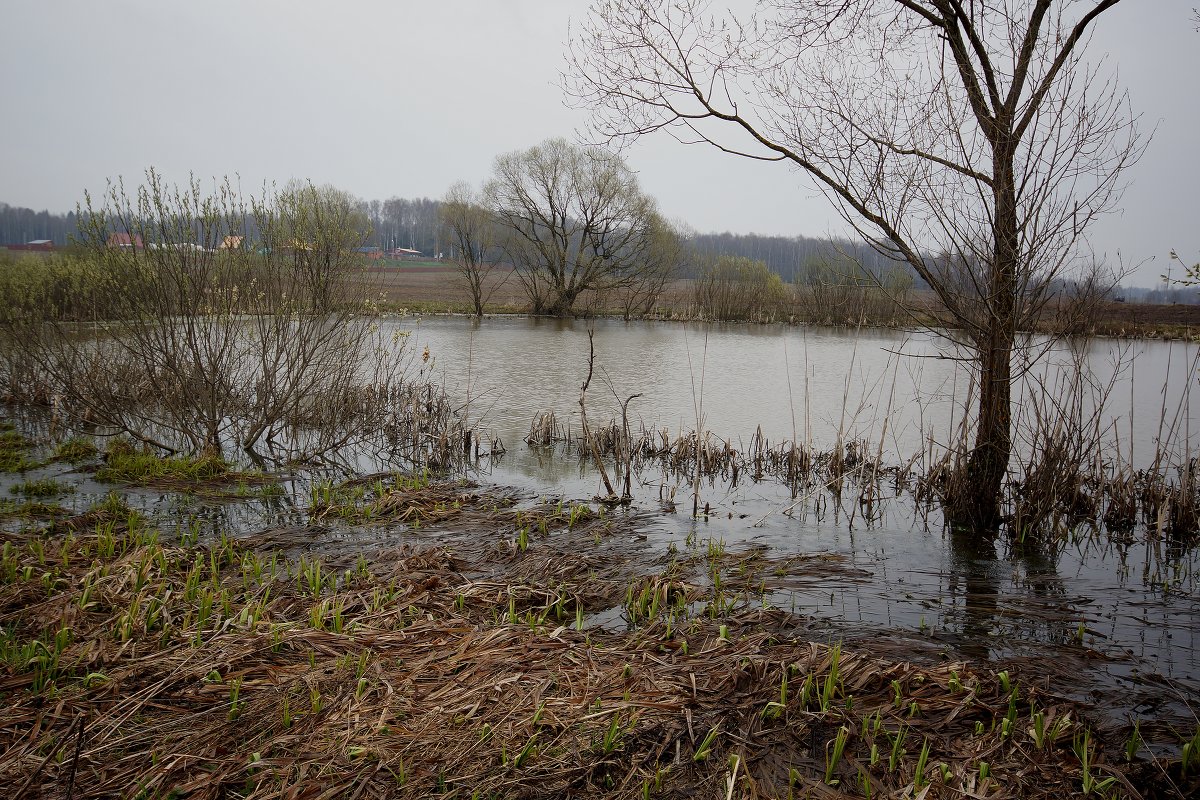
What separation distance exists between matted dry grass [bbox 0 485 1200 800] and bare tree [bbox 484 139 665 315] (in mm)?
33498

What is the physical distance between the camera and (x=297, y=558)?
5.26m

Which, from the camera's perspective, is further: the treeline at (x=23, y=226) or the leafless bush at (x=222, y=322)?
the treeline at (x=23, y=226)

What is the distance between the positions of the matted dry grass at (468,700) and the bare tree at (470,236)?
106ft

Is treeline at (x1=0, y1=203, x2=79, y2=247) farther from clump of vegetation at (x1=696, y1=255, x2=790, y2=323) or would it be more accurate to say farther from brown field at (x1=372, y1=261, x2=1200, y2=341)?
clump of vegetation at (x1=696, y1=255, x2=790, y2=323)

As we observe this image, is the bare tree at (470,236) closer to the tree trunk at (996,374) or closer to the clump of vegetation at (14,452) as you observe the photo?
the clump of vegetation at (14,452)

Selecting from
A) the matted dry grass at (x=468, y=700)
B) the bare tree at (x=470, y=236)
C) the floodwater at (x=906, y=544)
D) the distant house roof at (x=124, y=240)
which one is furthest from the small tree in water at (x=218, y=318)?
the bare tree at (x=470, y=236)

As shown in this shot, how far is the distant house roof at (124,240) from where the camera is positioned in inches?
286

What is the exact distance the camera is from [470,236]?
36062 mm

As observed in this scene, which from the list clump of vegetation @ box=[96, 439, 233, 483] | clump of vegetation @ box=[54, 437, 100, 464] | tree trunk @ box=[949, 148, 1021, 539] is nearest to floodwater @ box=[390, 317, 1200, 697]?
tree trunk @ box=[949, 148, 1021, 539]

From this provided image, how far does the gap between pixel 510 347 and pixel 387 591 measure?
17323 mm

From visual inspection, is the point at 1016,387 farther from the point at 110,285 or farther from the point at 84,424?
the point at 84,424

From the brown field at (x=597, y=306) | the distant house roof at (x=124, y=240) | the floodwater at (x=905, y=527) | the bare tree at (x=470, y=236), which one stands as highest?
the bare tree at (x=470, y=236)

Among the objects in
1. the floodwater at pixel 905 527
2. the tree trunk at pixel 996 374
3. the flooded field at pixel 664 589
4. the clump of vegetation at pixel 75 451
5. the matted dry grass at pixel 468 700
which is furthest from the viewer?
the clump of vegetation at pixel 75 451

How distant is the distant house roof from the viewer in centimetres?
727
